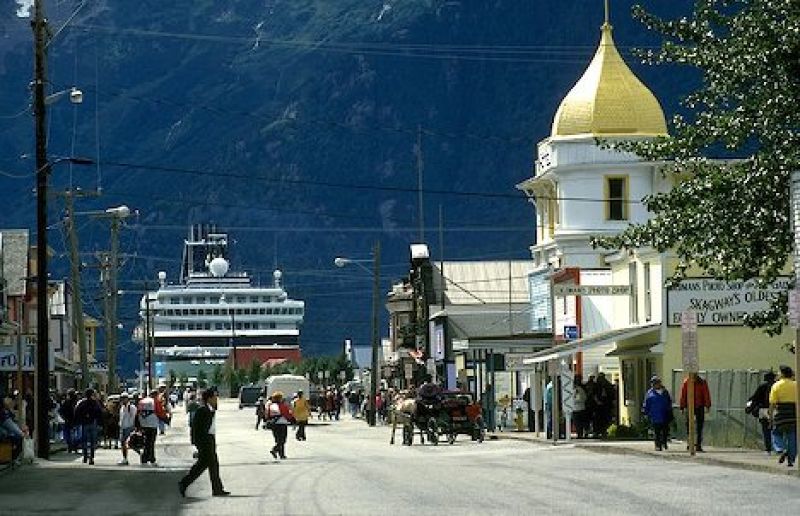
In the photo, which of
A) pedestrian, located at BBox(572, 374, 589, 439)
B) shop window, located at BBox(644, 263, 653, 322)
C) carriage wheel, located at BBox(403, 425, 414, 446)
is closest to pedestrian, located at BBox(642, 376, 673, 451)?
pedestrian, located at BBox(572, 374, 589, 439)

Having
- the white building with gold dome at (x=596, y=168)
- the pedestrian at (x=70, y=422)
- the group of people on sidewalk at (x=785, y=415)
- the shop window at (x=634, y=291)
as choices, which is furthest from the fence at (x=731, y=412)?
the white building with gold dome at (x=596, y=168)

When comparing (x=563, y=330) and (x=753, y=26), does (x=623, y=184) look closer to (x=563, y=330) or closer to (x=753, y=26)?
(x=563, y=330)

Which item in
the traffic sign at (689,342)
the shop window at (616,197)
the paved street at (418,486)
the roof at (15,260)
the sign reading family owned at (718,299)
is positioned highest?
the shop window at (616,197)

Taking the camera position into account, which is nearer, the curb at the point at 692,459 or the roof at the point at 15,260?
the curb at the point at 692,459

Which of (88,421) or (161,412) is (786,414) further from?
(161,412)

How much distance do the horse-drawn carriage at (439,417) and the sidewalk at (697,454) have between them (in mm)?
1798

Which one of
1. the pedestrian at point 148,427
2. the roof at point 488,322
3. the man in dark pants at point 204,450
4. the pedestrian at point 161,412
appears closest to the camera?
the man in dark pants at point 204,450

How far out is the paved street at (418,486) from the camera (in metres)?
25.5

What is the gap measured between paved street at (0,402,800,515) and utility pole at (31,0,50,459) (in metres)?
1.32

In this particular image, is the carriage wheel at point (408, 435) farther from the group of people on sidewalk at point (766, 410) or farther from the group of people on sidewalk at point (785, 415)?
the group of people on sidewalk at point (785, 415)

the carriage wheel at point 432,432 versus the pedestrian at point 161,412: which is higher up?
the pedestrian at point 161,412

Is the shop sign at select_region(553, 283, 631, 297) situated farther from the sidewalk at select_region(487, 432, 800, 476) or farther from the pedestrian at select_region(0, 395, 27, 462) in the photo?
the pedestrian at select_region(0, 395, 27, 462)

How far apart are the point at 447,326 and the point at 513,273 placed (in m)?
28.1

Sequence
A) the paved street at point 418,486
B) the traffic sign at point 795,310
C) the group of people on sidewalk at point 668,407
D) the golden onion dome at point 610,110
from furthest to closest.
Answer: the golden onion dome at point 610,110 < the group of people on sidewalk at point 668,407 < the traffic sign at point 795,310 < the paved street at point 418,486
